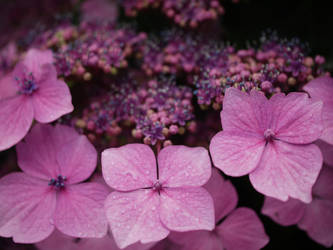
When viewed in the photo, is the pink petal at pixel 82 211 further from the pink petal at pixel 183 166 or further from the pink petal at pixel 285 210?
the pink petal at pixel 285 210

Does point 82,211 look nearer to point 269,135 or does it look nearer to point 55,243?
point 55,243

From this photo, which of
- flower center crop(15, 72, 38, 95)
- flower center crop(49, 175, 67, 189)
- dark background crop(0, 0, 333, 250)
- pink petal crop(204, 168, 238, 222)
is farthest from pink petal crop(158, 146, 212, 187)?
dark background crop(0, 0, 333, 250)

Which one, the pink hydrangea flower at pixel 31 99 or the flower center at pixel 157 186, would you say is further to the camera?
the pink hydrangea flower at pixel 31 99

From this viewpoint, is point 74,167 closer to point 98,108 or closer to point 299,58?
point 98,108

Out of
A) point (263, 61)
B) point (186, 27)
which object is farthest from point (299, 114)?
point (186, 27)

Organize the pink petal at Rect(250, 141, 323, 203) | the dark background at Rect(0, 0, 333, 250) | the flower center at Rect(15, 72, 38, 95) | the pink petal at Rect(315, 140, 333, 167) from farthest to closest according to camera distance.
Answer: the dark background at Rect(0, 0, 333, 250) → the flower center at Rect(15, 72, 38, 95) → the pink petal at Rect(315, 140, 333, 167) → the pink petal at Rect(250, 141, 323, 203)

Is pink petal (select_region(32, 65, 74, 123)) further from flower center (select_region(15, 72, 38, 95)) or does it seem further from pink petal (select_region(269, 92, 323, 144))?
pink petal (select_region(269, 92, 323, 144))

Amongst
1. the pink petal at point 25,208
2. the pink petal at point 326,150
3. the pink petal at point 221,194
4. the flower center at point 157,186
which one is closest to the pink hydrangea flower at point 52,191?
the pink petal at point 25,208
